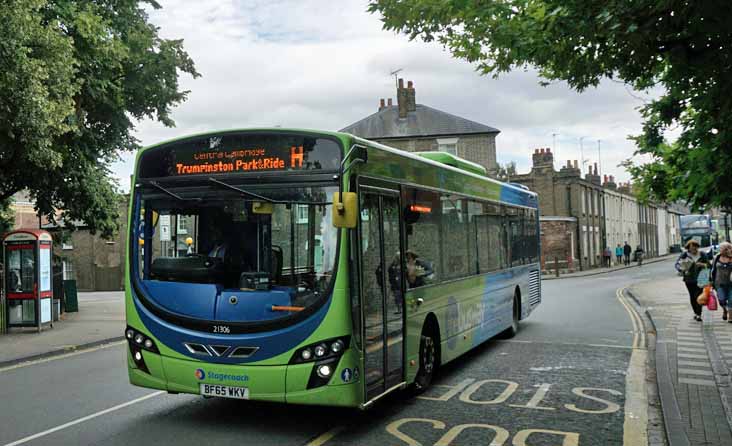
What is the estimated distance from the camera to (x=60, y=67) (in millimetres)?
15078

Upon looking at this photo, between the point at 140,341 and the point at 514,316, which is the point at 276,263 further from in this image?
the point at 514,316

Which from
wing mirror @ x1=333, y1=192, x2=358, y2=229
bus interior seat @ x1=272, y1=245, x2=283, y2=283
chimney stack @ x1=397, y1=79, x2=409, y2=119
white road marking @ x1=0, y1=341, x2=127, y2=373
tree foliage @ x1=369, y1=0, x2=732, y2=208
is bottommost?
white road marking @ x1=0, y1=341, x2=127, y2=373

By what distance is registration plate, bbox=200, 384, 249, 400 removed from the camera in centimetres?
641

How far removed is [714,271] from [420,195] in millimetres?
9890

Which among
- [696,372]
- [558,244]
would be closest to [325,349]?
[696,372]

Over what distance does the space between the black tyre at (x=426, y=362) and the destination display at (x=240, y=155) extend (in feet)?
9.38

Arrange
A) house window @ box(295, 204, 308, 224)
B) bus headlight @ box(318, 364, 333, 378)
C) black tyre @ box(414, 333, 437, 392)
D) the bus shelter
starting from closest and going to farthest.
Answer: bus headlight @ box(318, 364, 333, 378), house window @ box(295, 204, 308, 224), black tyre @ box(414, 333, 437, 392), the bus shelter

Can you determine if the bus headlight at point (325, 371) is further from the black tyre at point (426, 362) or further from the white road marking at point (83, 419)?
the white road marking at point (83, 419)

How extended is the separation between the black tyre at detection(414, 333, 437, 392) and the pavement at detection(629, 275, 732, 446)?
2726mm

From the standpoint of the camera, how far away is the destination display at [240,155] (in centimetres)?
661

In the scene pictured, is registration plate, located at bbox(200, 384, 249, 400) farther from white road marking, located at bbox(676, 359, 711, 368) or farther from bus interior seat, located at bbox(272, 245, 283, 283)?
white road marking, located at bbox(676, 359, 711, 368)

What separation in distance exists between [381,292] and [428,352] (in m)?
1.84

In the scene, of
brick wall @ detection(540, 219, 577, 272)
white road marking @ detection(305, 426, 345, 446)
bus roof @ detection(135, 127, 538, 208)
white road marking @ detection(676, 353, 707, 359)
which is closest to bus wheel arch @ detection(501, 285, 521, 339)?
bus roof @ detection(135, 127, 538, 208)

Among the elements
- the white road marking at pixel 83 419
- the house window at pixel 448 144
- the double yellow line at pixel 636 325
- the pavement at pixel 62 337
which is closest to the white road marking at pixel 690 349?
the double yellow line at pixel 636 325
